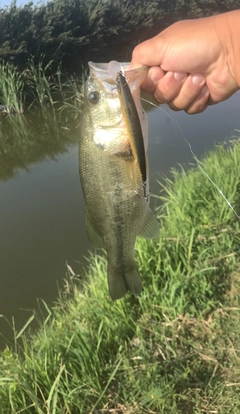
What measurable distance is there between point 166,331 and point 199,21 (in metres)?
1.99

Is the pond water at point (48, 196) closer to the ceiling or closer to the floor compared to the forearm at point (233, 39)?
closer to the floor

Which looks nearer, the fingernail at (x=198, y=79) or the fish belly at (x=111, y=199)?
the fish belly at (x=111, y=199)

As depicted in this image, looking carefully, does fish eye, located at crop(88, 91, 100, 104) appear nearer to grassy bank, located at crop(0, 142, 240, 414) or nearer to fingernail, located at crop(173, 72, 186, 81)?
fingernail, located at crop(173, 72, 186, 81)

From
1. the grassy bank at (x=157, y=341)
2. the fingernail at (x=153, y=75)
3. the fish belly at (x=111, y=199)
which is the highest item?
the fingernail at (x=153, y=75)

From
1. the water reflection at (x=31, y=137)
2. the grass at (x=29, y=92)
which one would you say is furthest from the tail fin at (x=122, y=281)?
the grass at (x=29, y=92)

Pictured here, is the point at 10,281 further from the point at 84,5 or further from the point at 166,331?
the point at 84,5

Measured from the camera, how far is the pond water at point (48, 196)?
442 cm

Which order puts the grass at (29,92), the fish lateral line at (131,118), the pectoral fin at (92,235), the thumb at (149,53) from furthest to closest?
1. the grass at (29,92)
2. the pectoral fin at (92,235)
3. the thumb at (149,53)
4. the fish lateral line at (131,118)

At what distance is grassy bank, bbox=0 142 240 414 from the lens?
2.30m

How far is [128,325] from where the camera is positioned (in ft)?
9.26

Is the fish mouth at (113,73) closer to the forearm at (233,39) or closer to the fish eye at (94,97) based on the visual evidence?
the fish eye at (94,97)

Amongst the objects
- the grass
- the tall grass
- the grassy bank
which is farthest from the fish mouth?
the tall grass

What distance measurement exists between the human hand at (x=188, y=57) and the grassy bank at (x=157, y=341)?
1.46 meters

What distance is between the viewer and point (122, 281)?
2.01 m
